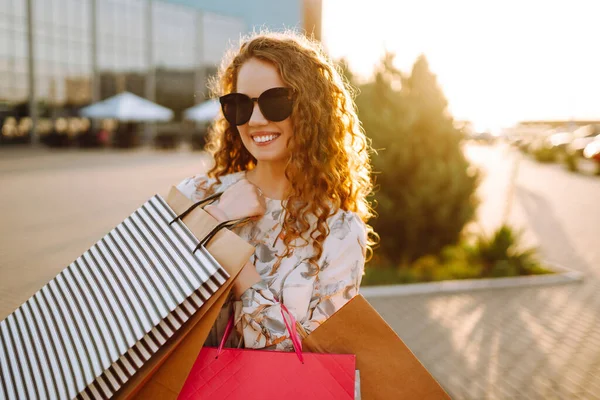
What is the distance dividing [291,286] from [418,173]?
5.22 meters

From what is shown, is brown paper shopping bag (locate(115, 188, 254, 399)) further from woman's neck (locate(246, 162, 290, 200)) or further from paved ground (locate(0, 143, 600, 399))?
paved ground (locate(0, 143, 600, 399))

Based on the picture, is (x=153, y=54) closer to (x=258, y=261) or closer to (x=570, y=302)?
(x=570, y=302)

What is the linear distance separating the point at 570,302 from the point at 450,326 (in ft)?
6.39

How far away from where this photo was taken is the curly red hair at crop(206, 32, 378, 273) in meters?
1.85

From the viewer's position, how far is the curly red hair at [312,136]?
185cm

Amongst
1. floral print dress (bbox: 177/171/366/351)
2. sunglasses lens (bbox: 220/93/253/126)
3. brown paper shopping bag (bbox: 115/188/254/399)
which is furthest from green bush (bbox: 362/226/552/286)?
brown paper shopping bag (bbox: 115/188/254/399)

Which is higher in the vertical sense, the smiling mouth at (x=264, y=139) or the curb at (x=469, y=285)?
the smiling mouth at (x=264, y=139)

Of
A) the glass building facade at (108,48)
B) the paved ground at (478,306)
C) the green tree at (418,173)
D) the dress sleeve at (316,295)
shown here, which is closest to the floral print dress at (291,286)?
the dress sleeve at (316,295)

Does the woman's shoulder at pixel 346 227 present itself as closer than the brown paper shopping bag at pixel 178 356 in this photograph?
No

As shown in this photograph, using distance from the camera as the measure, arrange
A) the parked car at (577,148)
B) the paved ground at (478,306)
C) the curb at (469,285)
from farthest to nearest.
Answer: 1. the parked car at (577,148)
2. the curb at (469,285)
3. the paved ground at (478,306)

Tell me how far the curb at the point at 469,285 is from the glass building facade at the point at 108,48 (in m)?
22.8

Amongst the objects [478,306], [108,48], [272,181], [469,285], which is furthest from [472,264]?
[108,48]

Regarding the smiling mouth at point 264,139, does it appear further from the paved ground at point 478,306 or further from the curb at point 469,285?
the curb at point 469,285

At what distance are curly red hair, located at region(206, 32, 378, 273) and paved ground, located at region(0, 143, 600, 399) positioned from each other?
0.88 meters
